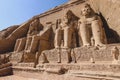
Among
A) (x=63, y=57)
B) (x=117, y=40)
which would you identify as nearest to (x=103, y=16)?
(x=117, y=40)

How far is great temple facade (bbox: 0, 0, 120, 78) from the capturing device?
4.89 m

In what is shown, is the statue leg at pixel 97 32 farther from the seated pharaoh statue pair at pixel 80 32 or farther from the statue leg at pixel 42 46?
the statue leg at pixel 42 46

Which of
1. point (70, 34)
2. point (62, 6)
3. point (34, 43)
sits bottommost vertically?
point (34, 43)

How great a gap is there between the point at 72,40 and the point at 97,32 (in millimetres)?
1201

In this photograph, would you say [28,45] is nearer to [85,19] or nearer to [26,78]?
[26,78]

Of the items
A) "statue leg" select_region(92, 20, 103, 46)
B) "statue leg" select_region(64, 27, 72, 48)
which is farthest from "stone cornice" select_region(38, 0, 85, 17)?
"statue leg" select_region(92, 20, 103, 46)

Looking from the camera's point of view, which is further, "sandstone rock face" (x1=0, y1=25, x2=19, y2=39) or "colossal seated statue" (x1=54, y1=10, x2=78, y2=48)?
"sandstone rock face" (x1=0, y1=25, x2=19, y2=39)

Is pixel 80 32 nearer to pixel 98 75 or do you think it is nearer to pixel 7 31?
pixel 98 75

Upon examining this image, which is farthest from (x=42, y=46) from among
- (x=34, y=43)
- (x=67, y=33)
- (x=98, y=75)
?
(x=98, y=75)

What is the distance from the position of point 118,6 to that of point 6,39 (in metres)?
6.02

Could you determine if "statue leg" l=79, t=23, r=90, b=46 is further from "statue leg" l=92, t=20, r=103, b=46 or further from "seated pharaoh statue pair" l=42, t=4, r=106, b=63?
"statue leg" l=92, t=20, r=103, b=46

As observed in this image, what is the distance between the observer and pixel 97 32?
555cm

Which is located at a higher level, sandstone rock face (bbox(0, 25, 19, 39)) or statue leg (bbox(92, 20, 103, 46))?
sandstone rock face (bbox(0, 25, 19, 39))

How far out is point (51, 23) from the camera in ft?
27.2
